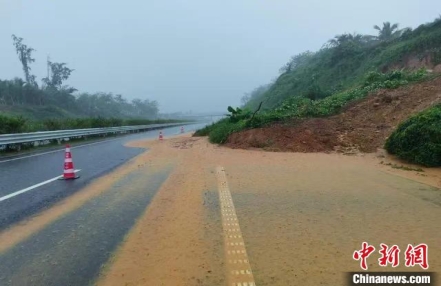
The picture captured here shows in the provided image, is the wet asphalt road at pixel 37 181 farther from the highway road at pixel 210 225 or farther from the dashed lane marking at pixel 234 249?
the dashed lane marking at pixel 234 249

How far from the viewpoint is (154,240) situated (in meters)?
4.45

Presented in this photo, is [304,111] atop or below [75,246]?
atop

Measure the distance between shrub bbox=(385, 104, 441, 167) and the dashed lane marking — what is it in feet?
21.1

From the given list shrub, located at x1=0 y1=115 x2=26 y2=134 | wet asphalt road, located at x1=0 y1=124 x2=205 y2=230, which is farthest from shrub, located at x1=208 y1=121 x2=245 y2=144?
shrub, located at x1=0 y1=115 x2=26 y2=134

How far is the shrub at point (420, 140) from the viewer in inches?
376

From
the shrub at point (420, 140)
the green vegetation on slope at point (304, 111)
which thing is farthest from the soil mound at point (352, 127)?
the shrub at point (420, 140)

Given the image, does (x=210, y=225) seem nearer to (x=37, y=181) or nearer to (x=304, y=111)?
(x=37, y=181)

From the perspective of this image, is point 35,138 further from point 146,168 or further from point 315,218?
point 315,218

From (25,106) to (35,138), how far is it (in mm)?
45361

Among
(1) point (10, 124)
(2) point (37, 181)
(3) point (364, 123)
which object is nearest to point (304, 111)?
(3) point (364, 123)

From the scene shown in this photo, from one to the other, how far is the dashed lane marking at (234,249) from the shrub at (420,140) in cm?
643

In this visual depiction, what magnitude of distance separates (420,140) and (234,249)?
8.50m

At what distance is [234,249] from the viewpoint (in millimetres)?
4105

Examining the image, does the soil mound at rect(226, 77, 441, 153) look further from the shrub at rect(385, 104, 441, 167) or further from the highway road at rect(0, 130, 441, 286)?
the highway road at rect(0, 130, 441, 286)
